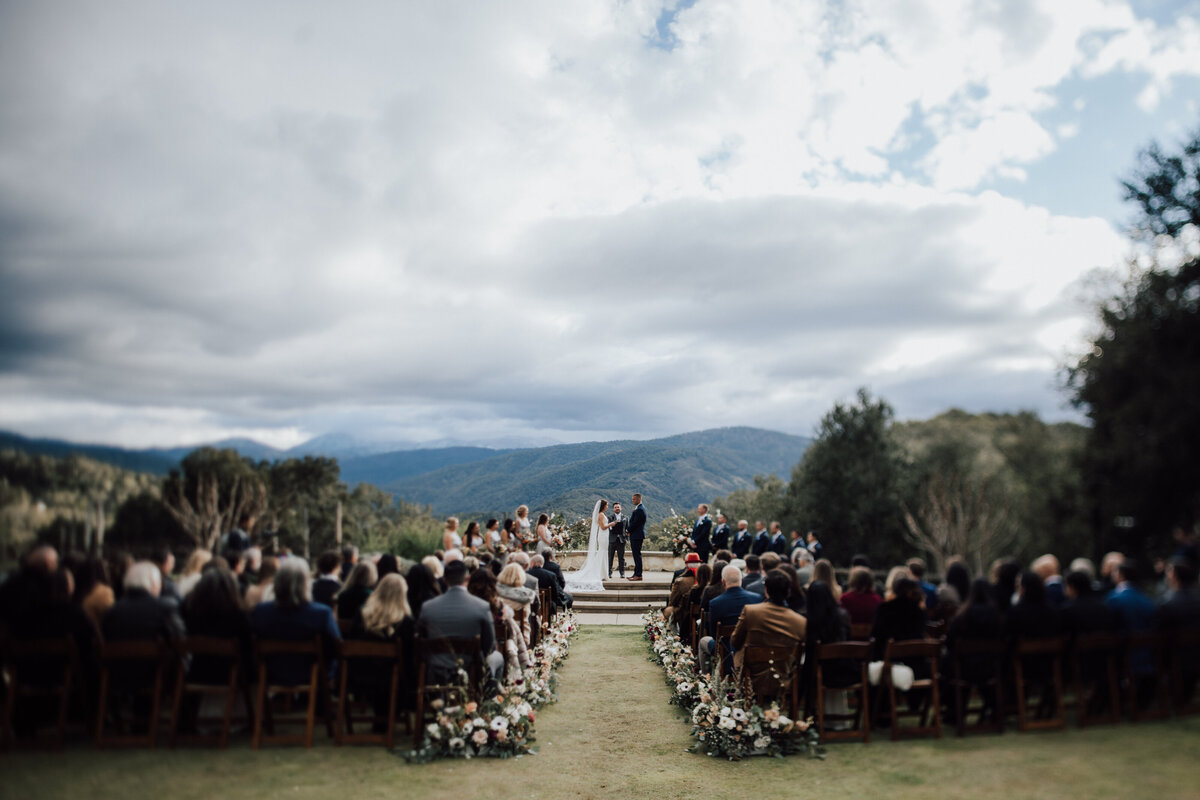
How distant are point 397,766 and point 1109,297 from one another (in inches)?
259

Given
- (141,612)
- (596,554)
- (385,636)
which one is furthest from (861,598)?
(596,554)

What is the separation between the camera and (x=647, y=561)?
27.3m

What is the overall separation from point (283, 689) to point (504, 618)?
15.8ft

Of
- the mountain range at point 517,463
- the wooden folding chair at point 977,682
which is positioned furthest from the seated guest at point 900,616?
the mountain range at point 517,463

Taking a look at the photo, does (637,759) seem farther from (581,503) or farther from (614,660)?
(581,503)

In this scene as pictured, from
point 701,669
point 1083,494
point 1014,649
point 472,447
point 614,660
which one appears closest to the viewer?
point 1083,494

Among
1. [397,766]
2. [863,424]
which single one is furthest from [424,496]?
[863,424]

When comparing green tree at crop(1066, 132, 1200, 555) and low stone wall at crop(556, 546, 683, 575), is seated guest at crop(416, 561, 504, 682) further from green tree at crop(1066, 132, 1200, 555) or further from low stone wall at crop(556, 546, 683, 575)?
low stone wall at crop(556, 546, 683, 575)

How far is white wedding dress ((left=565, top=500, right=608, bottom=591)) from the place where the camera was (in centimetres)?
2172

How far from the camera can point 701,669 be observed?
1060 centimetres

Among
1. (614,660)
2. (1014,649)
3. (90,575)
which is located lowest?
(614,660)

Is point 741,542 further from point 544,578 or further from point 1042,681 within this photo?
point 1042,681

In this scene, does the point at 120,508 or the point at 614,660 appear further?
the point at 614,660

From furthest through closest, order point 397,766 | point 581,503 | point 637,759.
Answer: point 581,503 → point 637,759 → point 397,766
